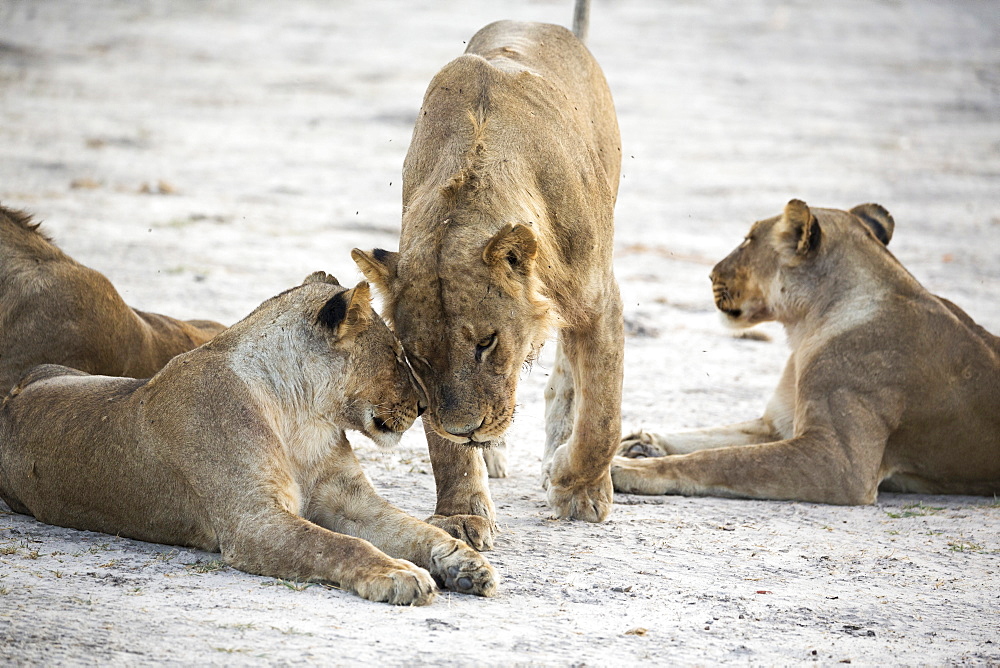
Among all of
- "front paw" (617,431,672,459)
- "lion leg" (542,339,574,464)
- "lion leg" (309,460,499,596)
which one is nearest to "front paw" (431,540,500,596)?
"lion leg" (309,460,499,596)

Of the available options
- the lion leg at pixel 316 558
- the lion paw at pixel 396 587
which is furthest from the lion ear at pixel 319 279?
the lion paw at pixel 396 587

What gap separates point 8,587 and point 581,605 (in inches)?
Result: 62.2

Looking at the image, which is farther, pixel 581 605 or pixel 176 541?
pixel 176 541

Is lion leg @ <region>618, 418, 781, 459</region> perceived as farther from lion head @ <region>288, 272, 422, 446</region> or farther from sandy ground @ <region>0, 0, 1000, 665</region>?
lion head @ <region>288, 272, 422, 446</region>

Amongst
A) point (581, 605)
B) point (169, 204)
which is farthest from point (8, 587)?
point (169, 204)

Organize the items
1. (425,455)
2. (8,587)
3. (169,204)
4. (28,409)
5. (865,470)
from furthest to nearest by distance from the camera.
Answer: (169,204) < (425,455) < (865,470) < (28,409) < (8,587)

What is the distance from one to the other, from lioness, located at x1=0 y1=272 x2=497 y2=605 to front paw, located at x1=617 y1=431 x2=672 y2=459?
1.90 meters

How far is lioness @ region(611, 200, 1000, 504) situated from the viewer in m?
5.20

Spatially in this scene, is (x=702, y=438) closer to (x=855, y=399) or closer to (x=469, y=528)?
(x=855, y=399)

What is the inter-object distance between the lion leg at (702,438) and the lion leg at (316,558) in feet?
7.72

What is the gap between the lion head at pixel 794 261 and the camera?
5746 mm

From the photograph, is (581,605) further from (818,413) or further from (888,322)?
(888,322)

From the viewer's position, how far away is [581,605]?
11.9ft

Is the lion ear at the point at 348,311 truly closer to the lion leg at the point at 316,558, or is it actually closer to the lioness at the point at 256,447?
the lioness at the point at 256,447
